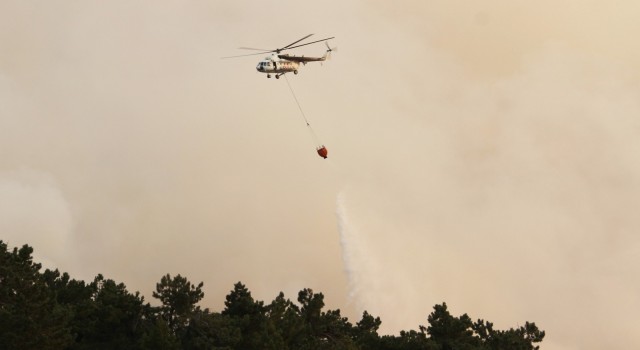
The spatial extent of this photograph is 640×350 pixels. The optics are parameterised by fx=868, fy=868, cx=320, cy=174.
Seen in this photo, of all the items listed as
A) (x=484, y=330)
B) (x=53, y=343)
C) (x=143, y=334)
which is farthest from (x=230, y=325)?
(x=484, y=330)

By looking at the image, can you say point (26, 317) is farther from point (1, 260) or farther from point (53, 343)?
point (1, 260)

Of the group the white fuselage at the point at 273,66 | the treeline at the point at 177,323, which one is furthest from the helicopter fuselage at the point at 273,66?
the treeline at the point at 177,323

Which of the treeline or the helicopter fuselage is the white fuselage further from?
the treeline

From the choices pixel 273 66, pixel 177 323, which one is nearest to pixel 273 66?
pixel 273 66

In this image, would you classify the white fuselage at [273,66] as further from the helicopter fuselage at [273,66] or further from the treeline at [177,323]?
the treeline at [177,323]

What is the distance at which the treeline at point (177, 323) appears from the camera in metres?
74.1

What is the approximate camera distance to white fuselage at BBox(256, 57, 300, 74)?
110812mm

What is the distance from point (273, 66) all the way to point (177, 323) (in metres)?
42.8

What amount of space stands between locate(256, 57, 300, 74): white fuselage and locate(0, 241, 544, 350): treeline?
31.3 meters

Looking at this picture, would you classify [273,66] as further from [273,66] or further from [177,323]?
[177,323]

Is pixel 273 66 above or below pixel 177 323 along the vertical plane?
above

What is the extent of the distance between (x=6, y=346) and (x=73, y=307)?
10.7 m

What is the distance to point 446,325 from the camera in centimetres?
9381

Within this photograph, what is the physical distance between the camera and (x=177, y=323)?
79812mm
